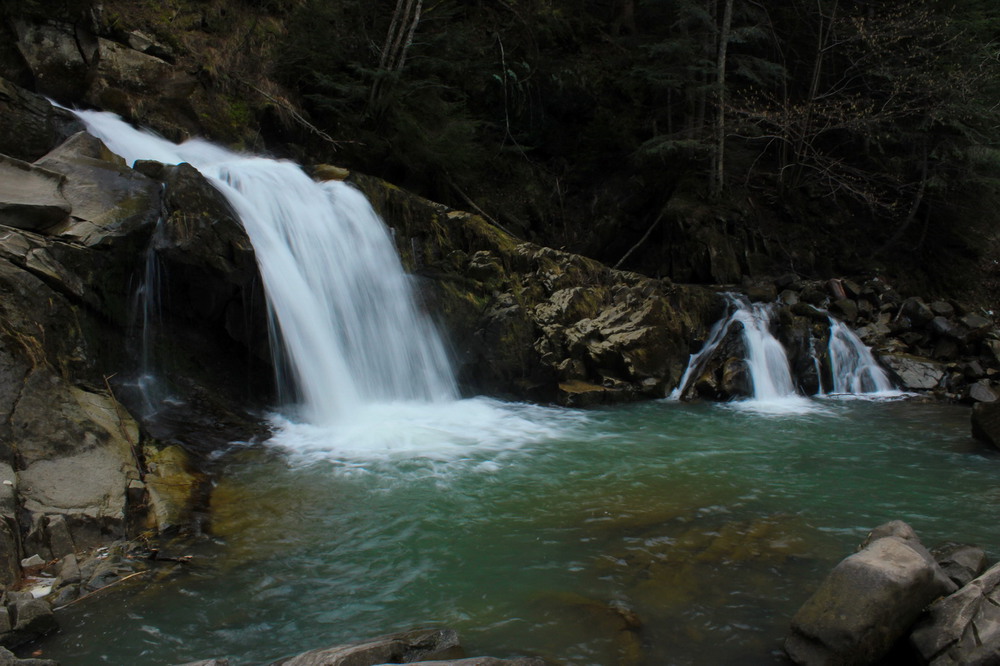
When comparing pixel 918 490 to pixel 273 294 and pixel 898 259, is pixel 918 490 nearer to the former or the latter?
pixel 273 294

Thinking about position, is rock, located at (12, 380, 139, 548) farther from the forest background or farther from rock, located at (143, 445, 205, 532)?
the forest background

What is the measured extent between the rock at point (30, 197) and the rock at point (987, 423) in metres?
11.0

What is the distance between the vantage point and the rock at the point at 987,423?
7.90 meters

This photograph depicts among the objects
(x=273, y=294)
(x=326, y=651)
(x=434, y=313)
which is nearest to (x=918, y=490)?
(x=326, y=651)

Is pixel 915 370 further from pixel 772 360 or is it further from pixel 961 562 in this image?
pixel 961 562

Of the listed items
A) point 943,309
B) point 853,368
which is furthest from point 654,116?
point 853,368

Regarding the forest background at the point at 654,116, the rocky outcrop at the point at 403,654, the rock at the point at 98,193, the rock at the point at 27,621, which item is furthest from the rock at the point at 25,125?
the rocky outcrop at the point at 403,654

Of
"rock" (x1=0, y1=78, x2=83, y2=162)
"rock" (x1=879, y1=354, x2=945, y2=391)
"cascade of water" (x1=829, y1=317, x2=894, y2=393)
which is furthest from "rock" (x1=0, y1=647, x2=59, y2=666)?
"rock" (x1=879, y1=354, x2=945, y2=391)

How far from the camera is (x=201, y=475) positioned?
244 inches

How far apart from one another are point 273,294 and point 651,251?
1201cm

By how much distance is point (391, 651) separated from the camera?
10.9 feet

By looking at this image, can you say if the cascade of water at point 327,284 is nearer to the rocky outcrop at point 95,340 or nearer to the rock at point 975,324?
the rocky outcrop at point 95,340

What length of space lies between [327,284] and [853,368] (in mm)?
10038

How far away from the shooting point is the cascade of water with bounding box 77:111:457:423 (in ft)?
28.8
